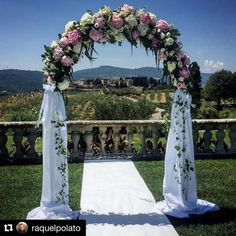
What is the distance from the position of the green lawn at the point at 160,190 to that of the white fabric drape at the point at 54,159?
449 millimetres

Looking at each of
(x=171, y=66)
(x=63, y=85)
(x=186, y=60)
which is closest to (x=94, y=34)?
(x=63, y=85)

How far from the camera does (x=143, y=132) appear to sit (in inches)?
428

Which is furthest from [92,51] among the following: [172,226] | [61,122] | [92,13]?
[172,226]

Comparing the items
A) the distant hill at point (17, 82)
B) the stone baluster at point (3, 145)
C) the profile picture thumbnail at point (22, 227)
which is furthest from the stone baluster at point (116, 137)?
the distant hill at point (17, 82)

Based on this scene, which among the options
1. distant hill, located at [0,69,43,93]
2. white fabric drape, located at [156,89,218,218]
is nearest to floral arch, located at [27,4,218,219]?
white fabric drape, located at [156,89,218,218]

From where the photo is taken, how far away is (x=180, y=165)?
7008 mm

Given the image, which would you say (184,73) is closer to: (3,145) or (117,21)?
(117,21)

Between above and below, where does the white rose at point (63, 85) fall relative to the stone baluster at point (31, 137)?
above

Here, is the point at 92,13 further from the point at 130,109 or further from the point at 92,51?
the point at 130,109

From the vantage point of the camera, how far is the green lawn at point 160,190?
6203mm

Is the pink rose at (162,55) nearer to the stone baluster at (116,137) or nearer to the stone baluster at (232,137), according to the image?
the stone baluster at (116,137)

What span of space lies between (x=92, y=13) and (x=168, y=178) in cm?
316

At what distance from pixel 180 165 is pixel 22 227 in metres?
3.19

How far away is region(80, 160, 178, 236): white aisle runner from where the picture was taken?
6082 millimetres
